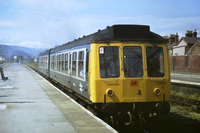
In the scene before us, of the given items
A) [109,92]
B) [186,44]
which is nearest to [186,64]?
[186,44]

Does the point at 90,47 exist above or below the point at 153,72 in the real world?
above

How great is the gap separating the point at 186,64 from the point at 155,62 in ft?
80.7

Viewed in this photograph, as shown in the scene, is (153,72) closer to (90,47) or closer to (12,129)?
(90,47)

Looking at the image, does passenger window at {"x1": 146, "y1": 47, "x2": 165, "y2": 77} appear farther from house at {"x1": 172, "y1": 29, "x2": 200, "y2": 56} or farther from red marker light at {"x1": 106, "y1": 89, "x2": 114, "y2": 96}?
house at {"x1": 172, "y1": 29, "x2": 200, "y2": 56}

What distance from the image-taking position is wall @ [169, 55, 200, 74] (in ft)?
97.7

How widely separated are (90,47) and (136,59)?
1491mm

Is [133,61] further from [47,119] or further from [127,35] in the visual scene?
[47,119]

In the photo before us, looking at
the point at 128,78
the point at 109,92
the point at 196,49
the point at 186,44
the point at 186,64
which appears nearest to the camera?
the point at 109,92

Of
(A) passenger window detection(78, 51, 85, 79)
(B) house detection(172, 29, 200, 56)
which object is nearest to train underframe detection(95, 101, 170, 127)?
(A) passenger window detection(78, 51, 85, 79)

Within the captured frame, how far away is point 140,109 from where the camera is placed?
8.22 meters

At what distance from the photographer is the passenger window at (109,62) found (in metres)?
8.09

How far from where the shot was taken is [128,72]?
815 centimetres

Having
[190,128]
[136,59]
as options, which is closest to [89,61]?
[136,59]

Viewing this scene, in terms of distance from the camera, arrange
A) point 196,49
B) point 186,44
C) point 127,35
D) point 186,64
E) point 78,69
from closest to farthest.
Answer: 1. point 127,35
2. point 78,69
3. point 186,64
4. point 196,49
5. point 186,44
